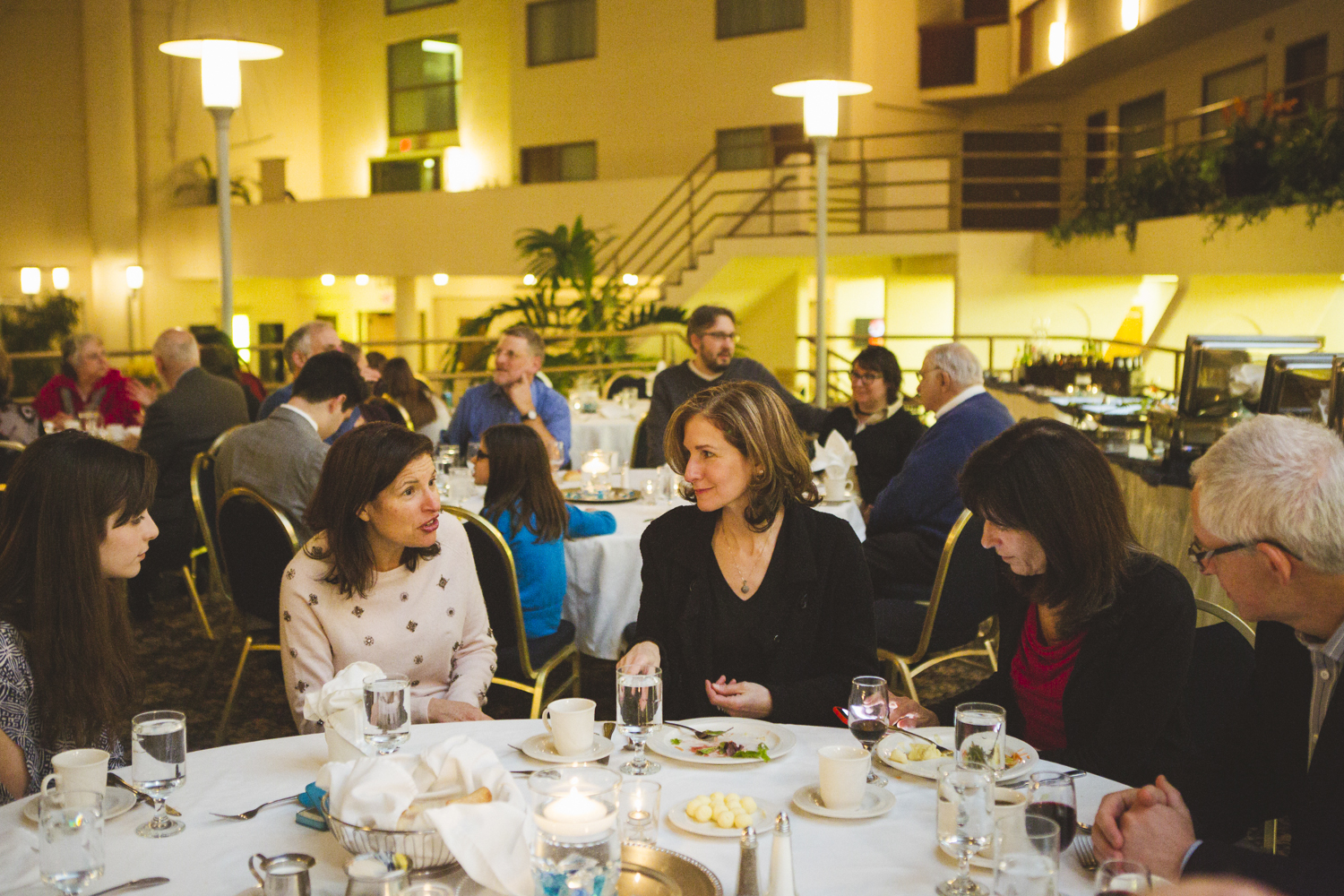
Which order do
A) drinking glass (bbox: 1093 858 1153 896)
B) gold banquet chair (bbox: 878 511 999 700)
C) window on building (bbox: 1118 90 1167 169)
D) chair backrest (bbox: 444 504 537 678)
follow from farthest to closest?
window on building (bbox: 1118 90 1167 169), gold banquet chair (bbox: 878 511 999 700), chair backrest (bbox: 444 504 537 678), drinking glass (bbox: 1093 858 1153 896)

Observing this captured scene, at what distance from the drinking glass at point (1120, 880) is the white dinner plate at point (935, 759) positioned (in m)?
0.44

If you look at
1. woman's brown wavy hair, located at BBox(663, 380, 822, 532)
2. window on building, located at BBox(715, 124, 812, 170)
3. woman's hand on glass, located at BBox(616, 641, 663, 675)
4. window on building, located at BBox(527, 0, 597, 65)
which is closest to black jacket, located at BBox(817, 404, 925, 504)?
woman's brown wavy hair, located at BBox(663, 380, 822, 532)

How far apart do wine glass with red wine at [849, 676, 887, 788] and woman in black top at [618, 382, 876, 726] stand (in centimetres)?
62

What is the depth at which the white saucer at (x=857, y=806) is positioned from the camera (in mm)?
1607

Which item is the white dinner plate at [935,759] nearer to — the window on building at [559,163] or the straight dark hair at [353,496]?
the straight dark hair at [353,496]

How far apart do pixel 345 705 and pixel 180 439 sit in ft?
13.1

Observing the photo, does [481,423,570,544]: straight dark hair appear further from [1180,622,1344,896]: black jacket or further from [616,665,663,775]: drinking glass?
[1180,622,1344,896]: black jacket

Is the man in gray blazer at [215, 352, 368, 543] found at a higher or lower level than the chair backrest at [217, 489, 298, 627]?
higher

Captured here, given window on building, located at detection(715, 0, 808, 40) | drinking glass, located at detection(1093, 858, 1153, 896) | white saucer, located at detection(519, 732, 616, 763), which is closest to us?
drinking glass, located at detection(1093, 858, 1153, 896)

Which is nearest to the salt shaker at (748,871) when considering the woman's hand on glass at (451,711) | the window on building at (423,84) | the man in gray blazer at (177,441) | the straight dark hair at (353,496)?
the woman's hand on glass at (451,711)

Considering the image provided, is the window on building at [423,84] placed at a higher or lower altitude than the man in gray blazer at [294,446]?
higher

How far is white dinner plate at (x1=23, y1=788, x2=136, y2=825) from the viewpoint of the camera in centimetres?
160

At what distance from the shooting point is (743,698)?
2.25 metres

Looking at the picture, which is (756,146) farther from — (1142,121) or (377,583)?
(377,583)
